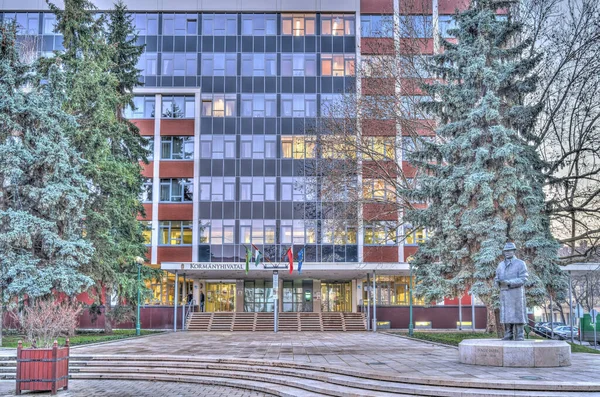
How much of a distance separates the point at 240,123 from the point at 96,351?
25.7 meters

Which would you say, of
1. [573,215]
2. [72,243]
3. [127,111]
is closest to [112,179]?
[72,243]

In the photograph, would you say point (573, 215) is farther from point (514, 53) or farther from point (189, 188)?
point (189, 188)

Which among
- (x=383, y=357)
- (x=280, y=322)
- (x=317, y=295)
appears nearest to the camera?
(x=383, y=357)

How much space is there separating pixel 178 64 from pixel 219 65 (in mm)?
3014

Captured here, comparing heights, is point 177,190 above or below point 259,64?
below

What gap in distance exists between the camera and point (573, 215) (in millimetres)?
Result: 25719

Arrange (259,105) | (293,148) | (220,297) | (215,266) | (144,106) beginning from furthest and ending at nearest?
(144,106) < (220,297) < (259,105) < (293,148) < (215,266)

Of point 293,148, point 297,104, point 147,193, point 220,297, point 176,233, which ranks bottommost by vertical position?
point 220,297

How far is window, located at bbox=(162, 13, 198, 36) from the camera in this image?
46375mm

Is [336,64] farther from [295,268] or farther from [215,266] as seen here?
[215,266]

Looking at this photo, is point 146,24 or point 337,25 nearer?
point 337,25

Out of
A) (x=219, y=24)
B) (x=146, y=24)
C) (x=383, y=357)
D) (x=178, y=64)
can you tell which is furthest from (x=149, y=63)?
(x=383, y=357)

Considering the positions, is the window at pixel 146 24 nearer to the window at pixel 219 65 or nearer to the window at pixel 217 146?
the window at pixel 219 65

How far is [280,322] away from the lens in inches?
1563
